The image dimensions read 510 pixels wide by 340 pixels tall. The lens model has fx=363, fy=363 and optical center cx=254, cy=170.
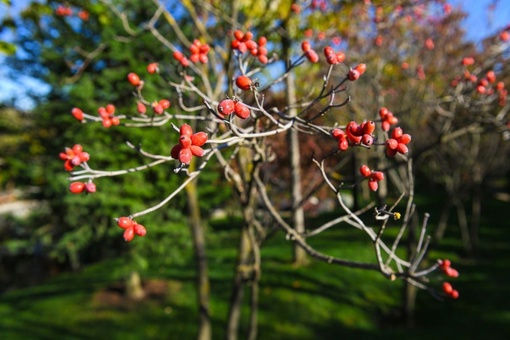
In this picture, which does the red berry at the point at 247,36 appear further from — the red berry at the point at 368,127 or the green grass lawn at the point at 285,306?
the green grass lawn at the point at 285,306

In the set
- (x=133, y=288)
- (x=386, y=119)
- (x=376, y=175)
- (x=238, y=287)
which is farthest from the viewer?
(x=133, y=288)

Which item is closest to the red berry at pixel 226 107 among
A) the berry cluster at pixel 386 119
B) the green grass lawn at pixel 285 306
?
the berry cluster at pixel 386 119

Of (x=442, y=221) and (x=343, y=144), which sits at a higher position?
(x=343, y=144)

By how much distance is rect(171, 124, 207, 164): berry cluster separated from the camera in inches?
43.6

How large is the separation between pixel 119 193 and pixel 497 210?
15.5 metres

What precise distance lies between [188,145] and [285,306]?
654 centimetres

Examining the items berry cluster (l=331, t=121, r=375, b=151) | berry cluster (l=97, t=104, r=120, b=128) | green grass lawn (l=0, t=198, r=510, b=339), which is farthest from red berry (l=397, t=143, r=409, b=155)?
green grass lawn (l=0, t=198, r=510, b=339)

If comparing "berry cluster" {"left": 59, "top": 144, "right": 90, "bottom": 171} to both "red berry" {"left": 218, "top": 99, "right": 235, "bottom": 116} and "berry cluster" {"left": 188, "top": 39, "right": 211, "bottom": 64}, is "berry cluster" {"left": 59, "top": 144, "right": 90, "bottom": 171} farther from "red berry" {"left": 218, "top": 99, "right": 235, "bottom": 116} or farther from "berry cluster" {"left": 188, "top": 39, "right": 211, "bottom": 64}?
"red berry" {"left": 218, "top": 99, "right": 235, "bottom": 116}

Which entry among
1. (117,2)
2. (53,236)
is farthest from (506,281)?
(53,236)

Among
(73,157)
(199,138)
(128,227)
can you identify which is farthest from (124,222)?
(73,157)

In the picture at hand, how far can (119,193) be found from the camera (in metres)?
7.38

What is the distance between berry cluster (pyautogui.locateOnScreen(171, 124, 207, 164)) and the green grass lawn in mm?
5811

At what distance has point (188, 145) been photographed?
113cm

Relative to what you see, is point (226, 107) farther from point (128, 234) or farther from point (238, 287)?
point (238, 287)
